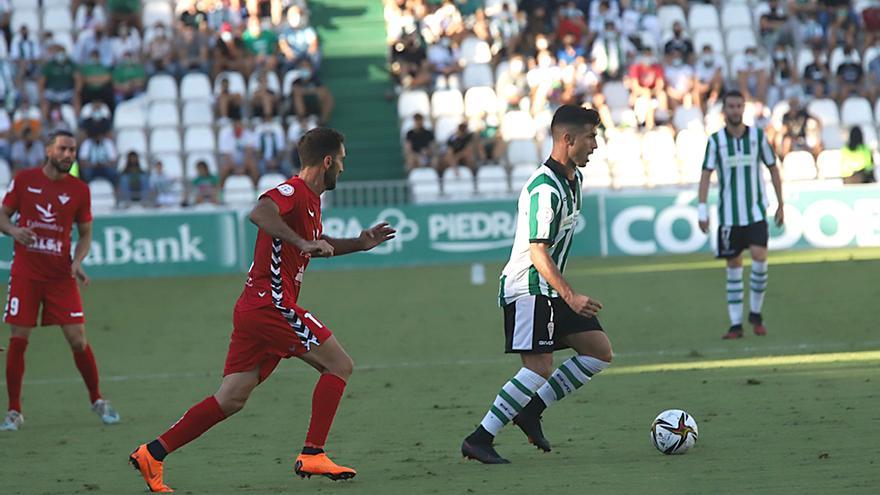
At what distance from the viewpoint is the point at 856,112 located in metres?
28.9

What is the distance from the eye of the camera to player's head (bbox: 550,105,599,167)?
827 centimetres

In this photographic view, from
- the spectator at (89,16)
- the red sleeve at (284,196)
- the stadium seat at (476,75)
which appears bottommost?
the red sleeve at (284,196)

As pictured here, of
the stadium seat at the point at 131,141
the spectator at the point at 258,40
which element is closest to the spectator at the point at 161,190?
the stadium seat at the point at 131,141

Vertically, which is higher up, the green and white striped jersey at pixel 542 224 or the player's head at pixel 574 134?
the player's head at pixel 574 134

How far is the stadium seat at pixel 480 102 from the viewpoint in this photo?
28.3m

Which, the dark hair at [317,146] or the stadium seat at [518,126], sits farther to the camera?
the stadium seat at [518,126]

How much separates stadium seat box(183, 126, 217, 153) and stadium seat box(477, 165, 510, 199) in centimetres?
501

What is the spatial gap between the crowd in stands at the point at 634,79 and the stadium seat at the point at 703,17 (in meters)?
0.03

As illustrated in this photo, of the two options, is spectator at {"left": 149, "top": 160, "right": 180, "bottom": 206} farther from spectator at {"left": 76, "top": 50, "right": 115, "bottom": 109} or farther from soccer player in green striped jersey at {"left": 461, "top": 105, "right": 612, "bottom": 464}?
soccer player in green striped jersey at {"left": 461, "top": 105, "right": 612, "bottom": 464}

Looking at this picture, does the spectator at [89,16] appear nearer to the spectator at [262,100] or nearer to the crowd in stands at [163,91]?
the crowd in stands at [163,91]

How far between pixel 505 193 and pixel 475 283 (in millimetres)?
4321

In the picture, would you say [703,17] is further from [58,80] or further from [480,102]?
[58,80]

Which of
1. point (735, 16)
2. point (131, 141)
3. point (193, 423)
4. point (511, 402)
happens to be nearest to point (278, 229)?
point (193, 423)

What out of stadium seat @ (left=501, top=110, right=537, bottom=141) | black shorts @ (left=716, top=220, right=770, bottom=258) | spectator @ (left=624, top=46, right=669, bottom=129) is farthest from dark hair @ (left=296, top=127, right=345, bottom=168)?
spectator @ (left=624, top=46, right=669, bottom=129)
